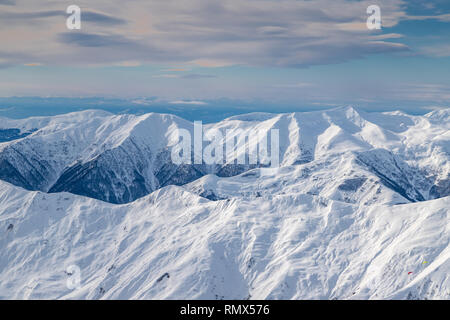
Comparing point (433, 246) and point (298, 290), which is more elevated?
point (433, 246)
